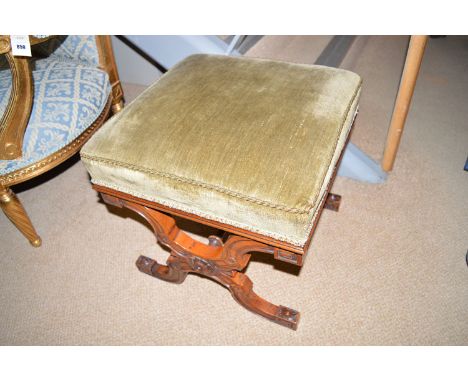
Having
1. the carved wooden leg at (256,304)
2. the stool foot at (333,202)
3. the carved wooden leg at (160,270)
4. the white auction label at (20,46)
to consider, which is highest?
the white auction label at (20,46)

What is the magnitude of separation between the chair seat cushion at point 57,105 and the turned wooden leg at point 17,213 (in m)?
0.10

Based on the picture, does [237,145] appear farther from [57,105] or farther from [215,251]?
[57,105]

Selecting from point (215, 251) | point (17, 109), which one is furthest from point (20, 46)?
point (215, 251)

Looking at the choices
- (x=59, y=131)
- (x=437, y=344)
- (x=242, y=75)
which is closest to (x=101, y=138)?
(x=59, y=131)

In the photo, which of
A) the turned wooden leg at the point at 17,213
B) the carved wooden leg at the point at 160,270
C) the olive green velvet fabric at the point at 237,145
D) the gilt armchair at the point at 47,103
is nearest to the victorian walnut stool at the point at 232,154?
the olive green velvet fabric at the point at 237,145

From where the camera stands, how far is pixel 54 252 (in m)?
1.24

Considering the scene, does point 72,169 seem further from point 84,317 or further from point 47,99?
point 84,317

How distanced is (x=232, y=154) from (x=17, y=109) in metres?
0.55

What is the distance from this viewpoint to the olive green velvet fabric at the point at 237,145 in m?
0.70

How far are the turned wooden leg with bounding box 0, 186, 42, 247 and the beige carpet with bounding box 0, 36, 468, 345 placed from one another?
5 cm

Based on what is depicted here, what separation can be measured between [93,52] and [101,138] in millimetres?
509

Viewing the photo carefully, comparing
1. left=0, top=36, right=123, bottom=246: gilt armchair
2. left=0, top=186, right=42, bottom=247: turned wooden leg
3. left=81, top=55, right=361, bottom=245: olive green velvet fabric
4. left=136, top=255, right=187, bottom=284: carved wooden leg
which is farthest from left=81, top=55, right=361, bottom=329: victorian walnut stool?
left=0, top=186, right=42, bottom=247: turned wooden leg

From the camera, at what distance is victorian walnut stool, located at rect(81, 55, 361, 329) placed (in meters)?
0.70

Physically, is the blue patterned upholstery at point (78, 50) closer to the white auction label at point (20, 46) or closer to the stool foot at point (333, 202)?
the white auction label at point (20, 46)
